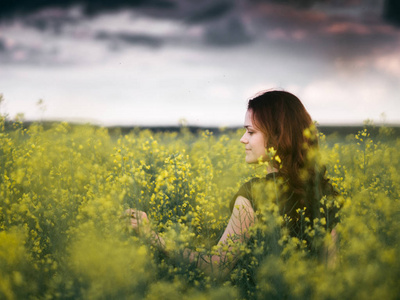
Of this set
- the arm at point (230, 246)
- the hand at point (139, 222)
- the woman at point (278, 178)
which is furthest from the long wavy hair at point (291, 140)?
the hand at point (139, 222)

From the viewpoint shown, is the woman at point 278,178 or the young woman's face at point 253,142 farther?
the young woman's face at point 253,142

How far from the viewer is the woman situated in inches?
84.7

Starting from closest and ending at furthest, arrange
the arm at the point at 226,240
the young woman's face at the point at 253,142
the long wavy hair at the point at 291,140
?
the arm at the point at 226,240 → the long wavy hair at the point at 291,140 → the young woman's face at the point at 253,142

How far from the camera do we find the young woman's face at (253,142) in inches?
97.5

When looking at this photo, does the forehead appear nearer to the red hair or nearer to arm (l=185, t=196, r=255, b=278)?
the red hair

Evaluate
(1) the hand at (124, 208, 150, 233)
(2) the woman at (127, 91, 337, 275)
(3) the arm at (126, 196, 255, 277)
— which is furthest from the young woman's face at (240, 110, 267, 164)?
(1) the hand at (124, 208, 150, 233)

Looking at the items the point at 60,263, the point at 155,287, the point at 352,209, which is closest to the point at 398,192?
the point at 352,209

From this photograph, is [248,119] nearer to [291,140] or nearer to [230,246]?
[291,140]

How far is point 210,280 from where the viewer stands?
2180 mm

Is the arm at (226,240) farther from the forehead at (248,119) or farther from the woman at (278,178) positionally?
the forehead at (248,119)

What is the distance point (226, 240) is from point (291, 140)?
2.99 ft

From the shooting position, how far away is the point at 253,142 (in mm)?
2498

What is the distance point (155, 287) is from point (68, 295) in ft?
1.59

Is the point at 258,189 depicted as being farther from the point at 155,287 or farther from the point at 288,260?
the point at 155,287
